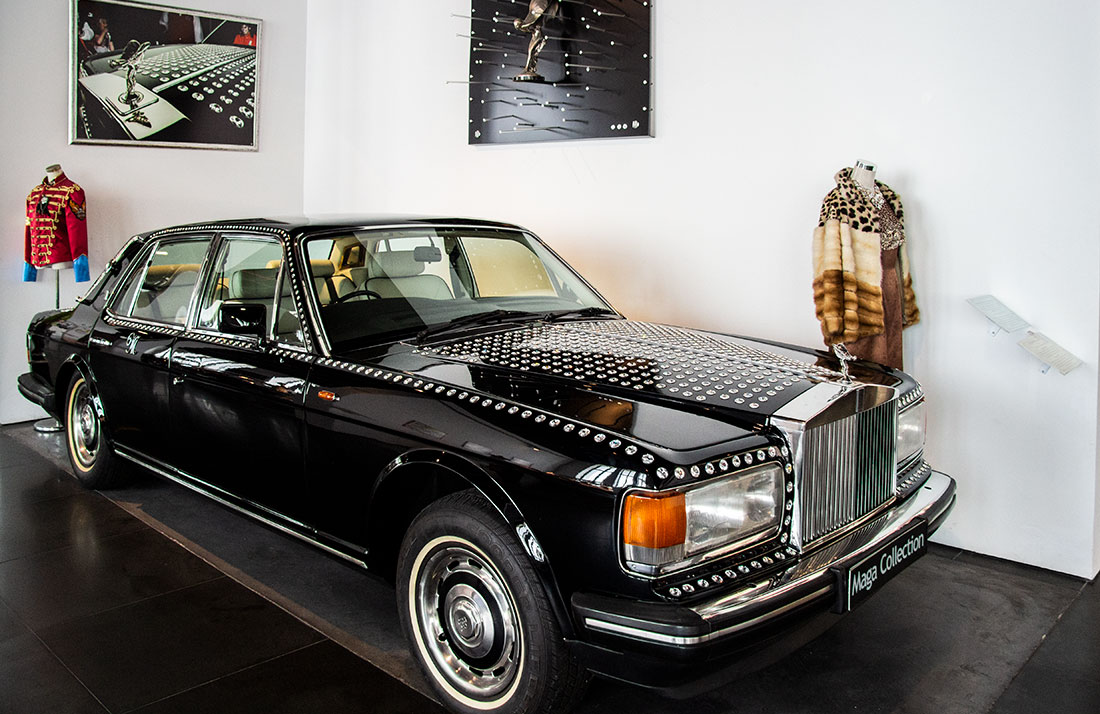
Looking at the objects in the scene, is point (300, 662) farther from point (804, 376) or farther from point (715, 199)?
Result: point (715, 199)

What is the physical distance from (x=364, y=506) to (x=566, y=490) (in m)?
0.85

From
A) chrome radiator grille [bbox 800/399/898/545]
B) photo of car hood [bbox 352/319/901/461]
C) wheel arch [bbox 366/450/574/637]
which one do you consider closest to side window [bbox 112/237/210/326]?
photo of car hood [bbox 352/319/901/461]

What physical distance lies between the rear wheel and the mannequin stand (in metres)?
1.33

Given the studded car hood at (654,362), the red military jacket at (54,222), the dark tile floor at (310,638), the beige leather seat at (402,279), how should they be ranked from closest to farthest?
the studded car hood at (654,362)
the dark tile floor at (310,638)
the beige leather seat at (402,279)
the red military jacket at (54,222)

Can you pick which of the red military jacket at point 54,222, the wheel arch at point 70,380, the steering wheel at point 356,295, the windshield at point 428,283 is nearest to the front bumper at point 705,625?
→ the windshield at point 428,283

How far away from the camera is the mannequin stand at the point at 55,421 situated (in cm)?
556

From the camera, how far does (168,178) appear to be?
634 centimetres

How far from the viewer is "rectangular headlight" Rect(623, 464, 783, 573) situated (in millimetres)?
1939

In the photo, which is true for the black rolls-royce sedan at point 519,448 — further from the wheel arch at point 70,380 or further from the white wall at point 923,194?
the white wall at point 923,194

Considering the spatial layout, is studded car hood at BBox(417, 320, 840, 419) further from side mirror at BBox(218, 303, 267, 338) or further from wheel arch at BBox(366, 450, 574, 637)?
side mirror at BBox(218, 303, 267, 338)

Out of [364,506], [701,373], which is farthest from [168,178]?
[701,373]

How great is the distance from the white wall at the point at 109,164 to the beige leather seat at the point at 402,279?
389 cm

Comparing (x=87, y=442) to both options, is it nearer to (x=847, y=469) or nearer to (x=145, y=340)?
(x=145, y=340)

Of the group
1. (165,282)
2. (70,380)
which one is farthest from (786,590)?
(70,380)
